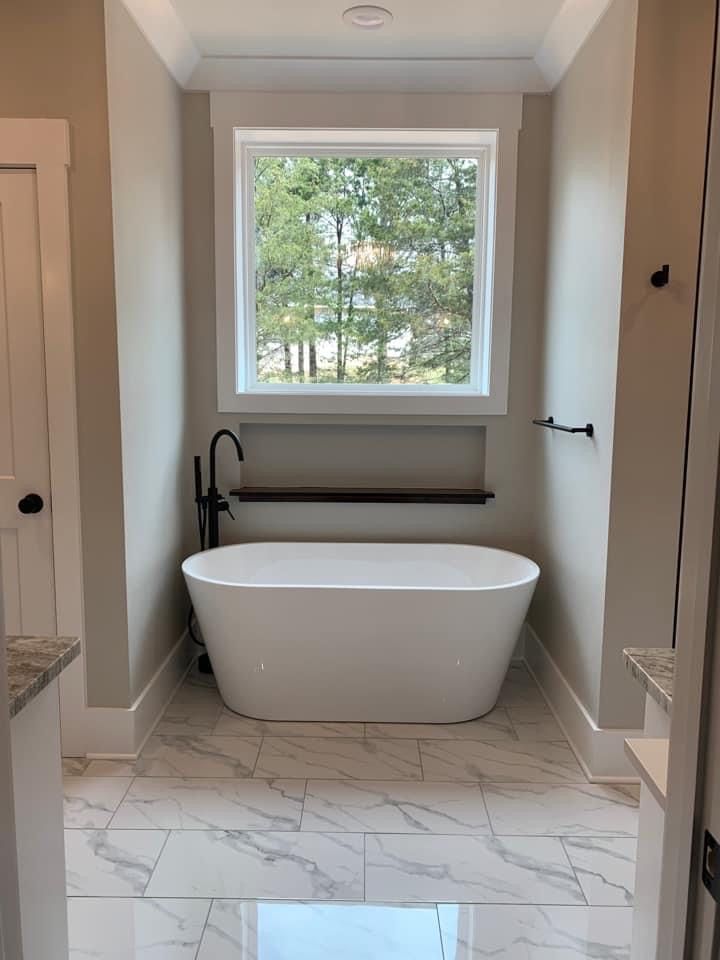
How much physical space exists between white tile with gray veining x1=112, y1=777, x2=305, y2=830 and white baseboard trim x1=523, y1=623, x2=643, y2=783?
1.00 m

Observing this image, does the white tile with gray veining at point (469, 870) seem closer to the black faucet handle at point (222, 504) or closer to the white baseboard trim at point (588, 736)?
the white baseboard trim at point (588, 736)

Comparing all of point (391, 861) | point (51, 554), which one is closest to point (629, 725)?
point (391, 861)

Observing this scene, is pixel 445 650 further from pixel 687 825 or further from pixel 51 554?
pixel 687 825

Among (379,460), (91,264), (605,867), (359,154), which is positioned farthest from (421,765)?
(359,154)

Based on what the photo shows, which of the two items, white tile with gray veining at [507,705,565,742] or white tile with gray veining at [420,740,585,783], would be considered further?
white tile with gray veining at [507,705,565,742]

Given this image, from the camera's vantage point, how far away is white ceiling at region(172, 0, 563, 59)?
265cm

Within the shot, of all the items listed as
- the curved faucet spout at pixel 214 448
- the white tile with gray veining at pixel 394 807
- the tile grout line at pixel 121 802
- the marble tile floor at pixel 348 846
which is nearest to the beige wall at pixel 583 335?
the marble tile floor at pixel 348 846

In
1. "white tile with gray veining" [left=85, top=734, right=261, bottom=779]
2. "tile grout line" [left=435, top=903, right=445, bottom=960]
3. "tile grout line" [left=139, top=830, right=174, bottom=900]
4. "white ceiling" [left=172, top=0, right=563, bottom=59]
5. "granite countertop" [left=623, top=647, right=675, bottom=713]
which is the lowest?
"white tile with gray veining" [left=85, top=734, right=261, bottom=779]

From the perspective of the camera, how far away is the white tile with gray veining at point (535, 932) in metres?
1.77

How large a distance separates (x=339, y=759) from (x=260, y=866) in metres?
0.62

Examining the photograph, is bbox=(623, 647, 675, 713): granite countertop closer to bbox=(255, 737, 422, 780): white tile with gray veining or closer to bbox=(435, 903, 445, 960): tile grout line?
bbox=(435, 903, 445, 960): tile grout line

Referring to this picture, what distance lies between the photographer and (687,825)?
0.72 metres

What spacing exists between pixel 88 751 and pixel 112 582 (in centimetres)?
63

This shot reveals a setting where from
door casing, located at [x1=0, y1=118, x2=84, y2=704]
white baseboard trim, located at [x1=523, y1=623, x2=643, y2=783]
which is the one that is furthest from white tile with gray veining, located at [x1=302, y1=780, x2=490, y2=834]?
door casing, located at [x1=0, y1=118, x2=84, y2=704]
